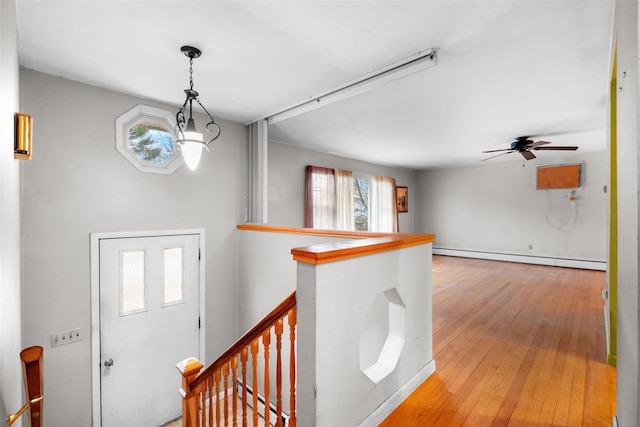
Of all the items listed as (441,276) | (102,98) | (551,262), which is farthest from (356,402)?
(551,262)

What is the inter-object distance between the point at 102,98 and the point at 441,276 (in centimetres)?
624

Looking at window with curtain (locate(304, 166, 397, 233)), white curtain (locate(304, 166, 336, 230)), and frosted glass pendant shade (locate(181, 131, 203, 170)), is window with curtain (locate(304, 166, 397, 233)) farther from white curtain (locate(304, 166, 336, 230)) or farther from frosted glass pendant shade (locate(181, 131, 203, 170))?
frosted glass pendant shade (locate(181, 131, 203, 170))

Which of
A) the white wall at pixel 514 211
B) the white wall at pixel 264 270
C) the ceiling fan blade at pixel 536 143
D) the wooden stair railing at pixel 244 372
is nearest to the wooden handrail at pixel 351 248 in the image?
the wooden stair railing at pixel 244 372

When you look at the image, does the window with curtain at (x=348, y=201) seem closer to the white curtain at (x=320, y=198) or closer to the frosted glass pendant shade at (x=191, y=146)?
the white curtain at (x=320, y=198)

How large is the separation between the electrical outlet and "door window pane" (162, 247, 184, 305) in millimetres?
782

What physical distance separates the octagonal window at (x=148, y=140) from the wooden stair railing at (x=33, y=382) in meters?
2.57

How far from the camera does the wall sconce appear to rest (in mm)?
1190

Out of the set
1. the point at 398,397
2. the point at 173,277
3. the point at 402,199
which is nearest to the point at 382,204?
the point at 402,199

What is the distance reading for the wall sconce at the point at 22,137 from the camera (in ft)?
3.91

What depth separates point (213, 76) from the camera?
2.77 m

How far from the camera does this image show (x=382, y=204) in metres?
8.14

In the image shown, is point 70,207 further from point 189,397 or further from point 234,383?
point 234,383

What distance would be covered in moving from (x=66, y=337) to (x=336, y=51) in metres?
3.52

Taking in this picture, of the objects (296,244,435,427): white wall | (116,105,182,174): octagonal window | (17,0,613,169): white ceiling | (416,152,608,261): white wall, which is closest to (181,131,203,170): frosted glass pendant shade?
(17,0,613,169): white ceiling
